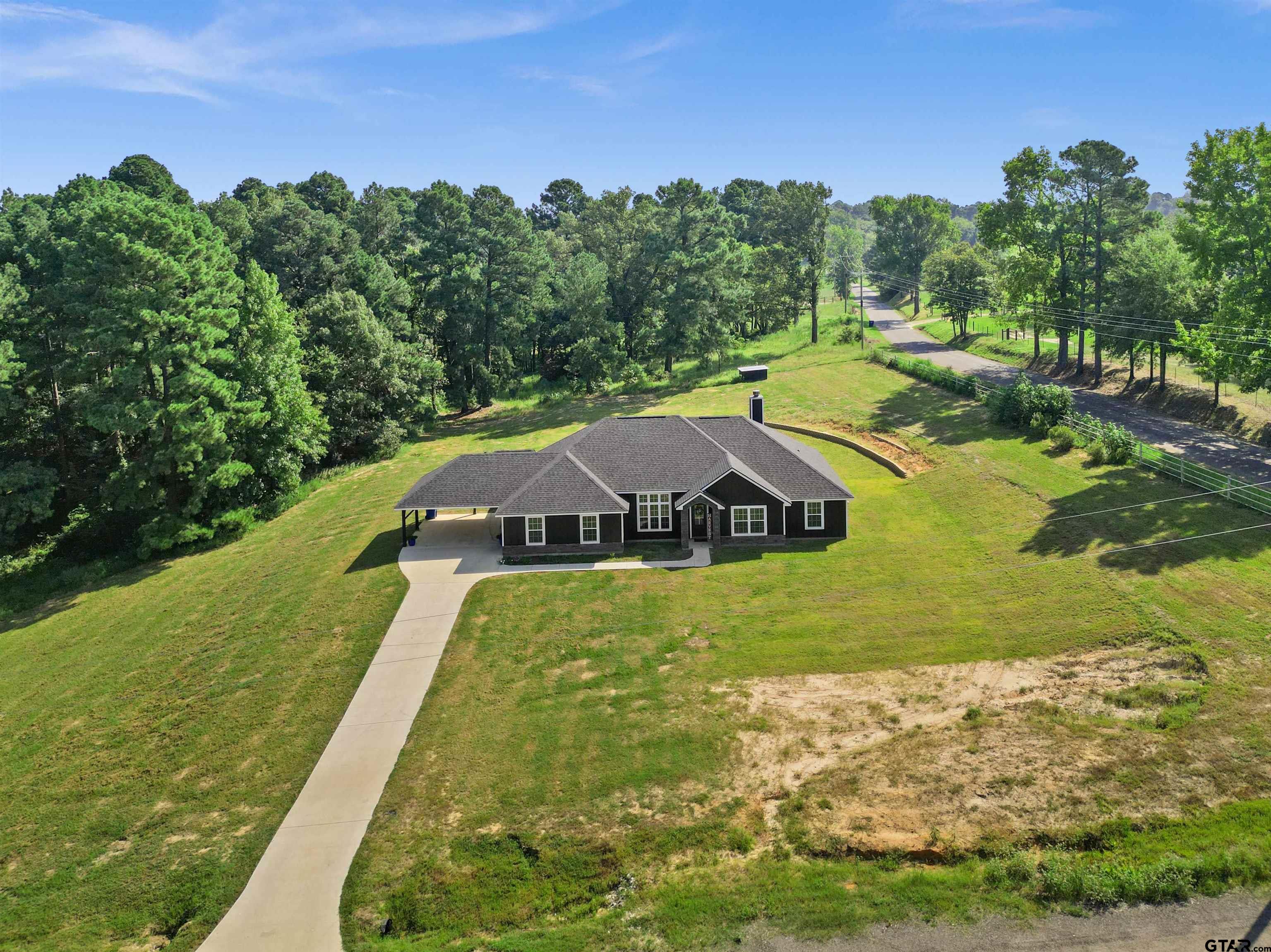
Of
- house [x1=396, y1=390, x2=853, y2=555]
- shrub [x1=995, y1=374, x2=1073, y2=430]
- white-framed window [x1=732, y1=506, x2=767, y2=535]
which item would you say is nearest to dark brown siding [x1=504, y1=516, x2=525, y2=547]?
house [x1=396, y1=390, x2=853, y2=555]

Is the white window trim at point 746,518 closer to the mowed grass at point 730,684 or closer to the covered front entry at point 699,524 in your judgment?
the covered front entry at point 699,524

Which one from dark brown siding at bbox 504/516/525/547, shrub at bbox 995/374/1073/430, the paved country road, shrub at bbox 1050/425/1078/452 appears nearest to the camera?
dark brown siding at bbox 504/516/525/547

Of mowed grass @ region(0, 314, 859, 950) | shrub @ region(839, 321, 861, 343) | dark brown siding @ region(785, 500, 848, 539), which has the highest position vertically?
shrub @ region(839, 321, 861, 343)

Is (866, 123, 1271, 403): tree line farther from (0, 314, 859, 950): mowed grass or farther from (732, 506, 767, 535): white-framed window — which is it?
(0, 314, 859, 950): mowed grass

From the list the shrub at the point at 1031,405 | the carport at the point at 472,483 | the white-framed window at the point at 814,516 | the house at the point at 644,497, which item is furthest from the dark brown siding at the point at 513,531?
the shrub at the point at 1031,405

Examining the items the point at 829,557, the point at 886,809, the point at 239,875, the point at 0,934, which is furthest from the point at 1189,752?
the point at 0,934

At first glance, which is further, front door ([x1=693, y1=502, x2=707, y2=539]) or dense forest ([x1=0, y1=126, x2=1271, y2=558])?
dense forest ([x1=0, y1=126, x2=1271, y2=558])

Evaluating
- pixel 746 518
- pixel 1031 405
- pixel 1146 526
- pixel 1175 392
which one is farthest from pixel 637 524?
pixel 1175 392
